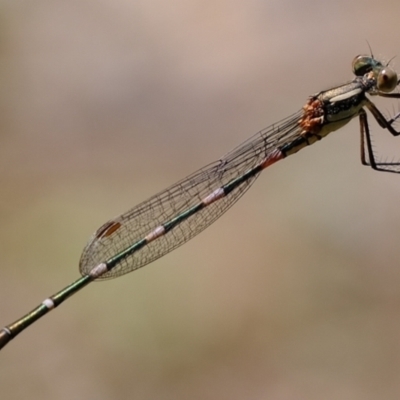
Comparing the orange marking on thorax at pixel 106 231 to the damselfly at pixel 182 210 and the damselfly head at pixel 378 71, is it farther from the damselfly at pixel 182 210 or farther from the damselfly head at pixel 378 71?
the damselfly head at pixel 378 71

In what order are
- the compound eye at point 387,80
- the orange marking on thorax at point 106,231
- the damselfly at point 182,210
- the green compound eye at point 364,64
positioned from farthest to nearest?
1. the orange marking on thorax at point 106,231
2. the damselfly at point 182,210
3. the green compound eye at point 364,64
4. the compound eye at point 387,80

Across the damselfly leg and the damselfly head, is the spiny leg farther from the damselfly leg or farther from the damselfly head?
the damselfly head

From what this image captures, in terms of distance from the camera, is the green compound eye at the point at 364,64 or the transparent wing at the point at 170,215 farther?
the transparent wing at the point at 170,215

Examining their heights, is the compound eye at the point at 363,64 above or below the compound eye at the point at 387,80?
above

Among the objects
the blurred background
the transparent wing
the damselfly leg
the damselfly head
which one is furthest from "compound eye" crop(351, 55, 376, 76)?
the blurred background

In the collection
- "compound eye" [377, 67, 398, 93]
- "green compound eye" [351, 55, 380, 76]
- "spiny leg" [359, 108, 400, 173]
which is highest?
"green compound eye" [351, 55, 380, 76]

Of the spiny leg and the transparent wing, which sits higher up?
the transparent wing

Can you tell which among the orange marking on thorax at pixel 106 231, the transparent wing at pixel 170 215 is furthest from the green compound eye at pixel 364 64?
the orange marking on thorax at pixel 106 231
